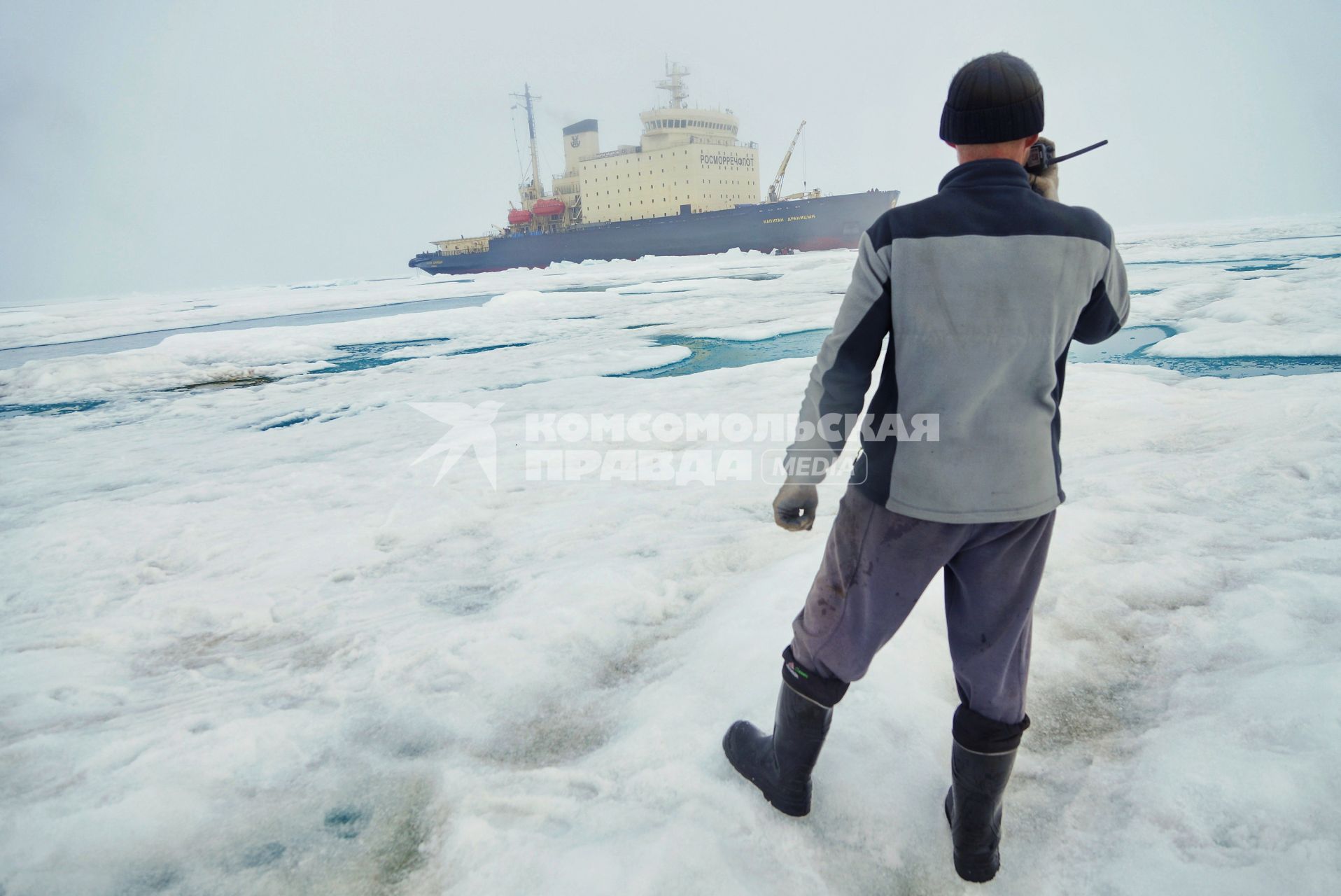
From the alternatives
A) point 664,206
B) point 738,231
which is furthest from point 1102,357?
point 664,206

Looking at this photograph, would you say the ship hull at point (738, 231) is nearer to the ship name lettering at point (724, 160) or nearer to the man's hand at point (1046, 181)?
the ship name lettering at point (724, 160)

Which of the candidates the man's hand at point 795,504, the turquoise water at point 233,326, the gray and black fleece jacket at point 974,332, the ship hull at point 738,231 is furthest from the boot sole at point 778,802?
the ship hull at point 738,231

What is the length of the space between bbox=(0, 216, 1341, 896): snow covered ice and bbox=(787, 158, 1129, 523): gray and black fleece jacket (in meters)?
0.83

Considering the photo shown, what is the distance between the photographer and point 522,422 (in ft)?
17.1

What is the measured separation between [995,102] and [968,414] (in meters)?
0.53

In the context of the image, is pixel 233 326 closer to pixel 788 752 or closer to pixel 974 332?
pixel 788 752

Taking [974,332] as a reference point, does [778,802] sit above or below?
below

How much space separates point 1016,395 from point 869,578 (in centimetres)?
42

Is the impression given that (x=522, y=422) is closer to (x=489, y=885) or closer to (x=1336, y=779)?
(x=489, y=885)

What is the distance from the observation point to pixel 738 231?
35344 mm

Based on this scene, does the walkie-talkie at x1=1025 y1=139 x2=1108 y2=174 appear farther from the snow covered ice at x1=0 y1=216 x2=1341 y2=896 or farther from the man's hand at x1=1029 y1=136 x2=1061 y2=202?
the snow covered ice at x1=0 y1=216 x2=1341 y2=896

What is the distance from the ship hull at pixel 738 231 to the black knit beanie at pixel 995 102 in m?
35.5

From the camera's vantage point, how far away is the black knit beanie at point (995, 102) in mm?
1074

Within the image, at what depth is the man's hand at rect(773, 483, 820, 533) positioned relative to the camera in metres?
1.29
